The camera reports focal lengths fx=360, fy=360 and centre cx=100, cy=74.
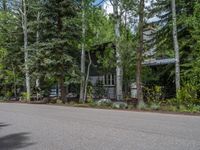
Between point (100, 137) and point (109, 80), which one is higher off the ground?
point (109, 80)

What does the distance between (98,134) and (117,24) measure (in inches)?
697

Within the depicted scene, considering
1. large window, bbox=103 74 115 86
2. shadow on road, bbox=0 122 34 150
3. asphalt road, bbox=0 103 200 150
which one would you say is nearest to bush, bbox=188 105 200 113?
asphalt road, bbox=0 103 200 150

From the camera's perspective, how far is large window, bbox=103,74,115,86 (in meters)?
37.5

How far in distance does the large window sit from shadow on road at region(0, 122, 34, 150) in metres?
26.5

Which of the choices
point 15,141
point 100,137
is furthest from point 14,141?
point 100,137

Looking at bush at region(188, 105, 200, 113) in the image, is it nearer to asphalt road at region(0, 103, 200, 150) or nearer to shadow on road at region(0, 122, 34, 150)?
asphalt road at region(0, 103, 200, 150)

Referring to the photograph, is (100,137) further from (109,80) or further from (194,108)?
(109,80)

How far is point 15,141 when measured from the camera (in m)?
9.82

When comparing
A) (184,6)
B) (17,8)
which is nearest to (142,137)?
(184,6)

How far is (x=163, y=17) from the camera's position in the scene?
27.3 meters

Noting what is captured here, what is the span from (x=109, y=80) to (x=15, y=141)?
28275 mm

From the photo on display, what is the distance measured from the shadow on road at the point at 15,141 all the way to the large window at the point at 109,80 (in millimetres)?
26482

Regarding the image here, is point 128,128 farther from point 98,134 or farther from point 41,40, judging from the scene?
point 41,40

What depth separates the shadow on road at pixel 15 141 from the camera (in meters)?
9.00
